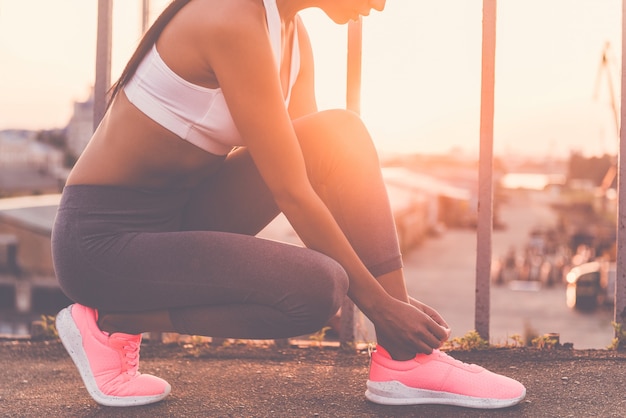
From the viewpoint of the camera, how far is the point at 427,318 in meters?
1.41

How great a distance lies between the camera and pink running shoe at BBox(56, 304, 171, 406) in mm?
1511

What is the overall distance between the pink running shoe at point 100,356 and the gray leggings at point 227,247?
8cm

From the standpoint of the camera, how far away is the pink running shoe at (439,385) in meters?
1.53

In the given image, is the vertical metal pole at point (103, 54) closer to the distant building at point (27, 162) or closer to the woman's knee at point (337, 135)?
the woman's knee at point (337, 135)

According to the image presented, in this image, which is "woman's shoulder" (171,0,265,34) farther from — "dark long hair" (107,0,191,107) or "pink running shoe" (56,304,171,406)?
"pink running shoe" (56,304,171,406)

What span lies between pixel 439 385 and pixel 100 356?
758mm

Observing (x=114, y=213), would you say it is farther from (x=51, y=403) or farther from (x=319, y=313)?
(x=51, y=403)

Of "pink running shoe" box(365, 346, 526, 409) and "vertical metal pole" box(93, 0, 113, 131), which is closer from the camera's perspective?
"pink running shoe" box(365, 346, 526, 409)

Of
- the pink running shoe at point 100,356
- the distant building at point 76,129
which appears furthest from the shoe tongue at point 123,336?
the distant building at point 76,129

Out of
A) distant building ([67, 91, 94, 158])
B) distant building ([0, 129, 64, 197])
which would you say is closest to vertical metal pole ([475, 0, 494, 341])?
distant building ([0, 129, 64, 197])

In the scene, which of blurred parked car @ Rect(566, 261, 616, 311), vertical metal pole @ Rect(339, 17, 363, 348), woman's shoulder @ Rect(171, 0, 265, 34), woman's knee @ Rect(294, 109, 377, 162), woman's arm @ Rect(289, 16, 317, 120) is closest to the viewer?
woman's shoulder @ Rect(171, 0, 265, 34)

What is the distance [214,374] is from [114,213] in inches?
28.6

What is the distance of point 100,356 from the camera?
4.95 ft

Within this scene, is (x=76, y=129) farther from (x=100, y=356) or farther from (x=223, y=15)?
(x=223, y=15)
